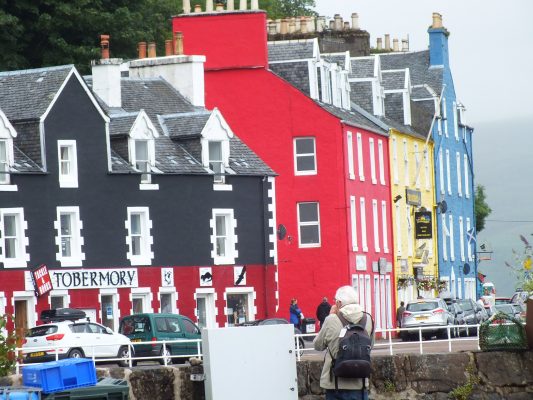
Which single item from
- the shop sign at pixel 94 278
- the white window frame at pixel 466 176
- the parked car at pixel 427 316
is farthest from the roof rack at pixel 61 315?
the white window frame at pixel 466 176

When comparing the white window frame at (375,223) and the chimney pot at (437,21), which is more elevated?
the chimney pot at (437,21)

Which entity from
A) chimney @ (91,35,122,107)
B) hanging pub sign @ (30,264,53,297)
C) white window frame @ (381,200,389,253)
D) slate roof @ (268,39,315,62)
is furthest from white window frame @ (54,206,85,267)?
white window frame @ (381,200,389,253)

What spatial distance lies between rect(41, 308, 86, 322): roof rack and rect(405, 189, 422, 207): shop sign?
33.9 m

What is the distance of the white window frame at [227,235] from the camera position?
61875mm

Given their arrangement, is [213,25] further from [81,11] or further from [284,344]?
[284,344]

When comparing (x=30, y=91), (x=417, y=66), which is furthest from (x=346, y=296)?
(x=417, y=66)

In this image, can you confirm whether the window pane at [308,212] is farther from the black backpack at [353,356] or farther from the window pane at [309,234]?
the black backpack at [353,356]

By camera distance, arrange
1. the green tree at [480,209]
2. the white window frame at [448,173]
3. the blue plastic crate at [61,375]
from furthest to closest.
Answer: the green tree at [480,209] → the white window frame at [448,173] → the blue plastic crate at [61,375]

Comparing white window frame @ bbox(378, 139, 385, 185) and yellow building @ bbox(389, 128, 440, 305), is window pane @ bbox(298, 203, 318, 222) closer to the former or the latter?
white window frame @ bbox(378, 139, 385, 185)

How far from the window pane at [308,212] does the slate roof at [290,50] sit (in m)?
6.18

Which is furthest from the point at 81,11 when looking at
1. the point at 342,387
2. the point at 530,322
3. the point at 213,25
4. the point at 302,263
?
the point at 342,387

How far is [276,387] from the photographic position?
26.7m

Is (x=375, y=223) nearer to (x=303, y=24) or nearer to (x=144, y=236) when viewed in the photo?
(x=303, y=24)

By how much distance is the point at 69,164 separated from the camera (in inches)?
2234
